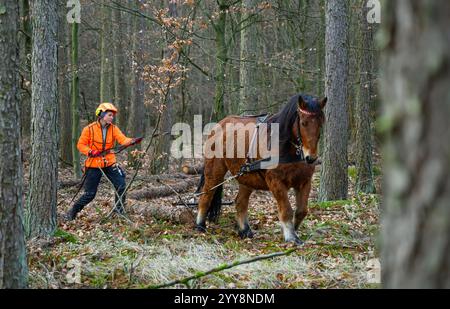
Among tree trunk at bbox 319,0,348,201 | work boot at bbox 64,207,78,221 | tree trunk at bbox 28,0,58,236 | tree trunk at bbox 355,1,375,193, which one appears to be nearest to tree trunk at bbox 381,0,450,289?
tree trunk at bbox 28,0,58,236

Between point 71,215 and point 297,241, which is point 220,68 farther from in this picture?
A: point 297,241

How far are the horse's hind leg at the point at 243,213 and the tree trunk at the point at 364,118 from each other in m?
4.15

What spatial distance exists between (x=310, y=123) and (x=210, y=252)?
7.10 ft

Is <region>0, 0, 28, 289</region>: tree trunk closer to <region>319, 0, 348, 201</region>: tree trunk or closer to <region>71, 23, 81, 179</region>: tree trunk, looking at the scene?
<region>319, 0, 348, 201</region>: tree trunk

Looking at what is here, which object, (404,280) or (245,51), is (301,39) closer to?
(245,51)

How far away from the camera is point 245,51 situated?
1505 cm

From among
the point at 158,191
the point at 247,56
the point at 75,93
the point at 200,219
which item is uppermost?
the point at 247,56

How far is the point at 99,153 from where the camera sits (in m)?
9.68

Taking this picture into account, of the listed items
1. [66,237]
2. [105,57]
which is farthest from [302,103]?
[105,57]

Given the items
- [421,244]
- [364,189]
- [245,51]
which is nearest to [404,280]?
[421,244]

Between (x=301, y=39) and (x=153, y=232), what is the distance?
14674 mm

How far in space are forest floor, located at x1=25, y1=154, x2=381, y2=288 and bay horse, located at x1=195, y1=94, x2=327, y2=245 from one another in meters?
0.33

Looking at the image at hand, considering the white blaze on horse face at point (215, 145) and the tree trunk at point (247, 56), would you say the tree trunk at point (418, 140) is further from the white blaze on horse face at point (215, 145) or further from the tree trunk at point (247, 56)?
the tree trunk at point (247, 56)
